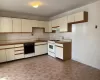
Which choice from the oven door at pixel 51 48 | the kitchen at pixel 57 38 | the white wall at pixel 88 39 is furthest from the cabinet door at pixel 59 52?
the white wall at pixel 88 39

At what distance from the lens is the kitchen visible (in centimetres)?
346

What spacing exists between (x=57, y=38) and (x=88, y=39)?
2.23 metres

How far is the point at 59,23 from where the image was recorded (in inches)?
194

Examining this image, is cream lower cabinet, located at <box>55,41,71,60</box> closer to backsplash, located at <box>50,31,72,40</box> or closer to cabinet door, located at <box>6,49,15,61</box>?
backsplash, located at <box>50,31,72,40</box>

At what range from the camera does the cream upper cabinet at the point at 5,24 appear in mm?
4220

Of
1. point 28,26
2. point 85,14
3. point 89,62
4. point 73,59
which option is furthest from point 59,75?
point 28,26

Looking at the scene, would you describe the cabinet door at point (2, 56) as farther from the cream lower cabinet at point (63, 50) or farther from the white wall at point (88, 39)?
the white wall at point (88, 39)

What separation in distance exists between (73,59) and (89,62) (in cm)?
96

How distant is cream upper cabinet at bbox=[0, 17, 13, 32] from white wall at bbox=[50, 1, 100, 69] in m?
3.28

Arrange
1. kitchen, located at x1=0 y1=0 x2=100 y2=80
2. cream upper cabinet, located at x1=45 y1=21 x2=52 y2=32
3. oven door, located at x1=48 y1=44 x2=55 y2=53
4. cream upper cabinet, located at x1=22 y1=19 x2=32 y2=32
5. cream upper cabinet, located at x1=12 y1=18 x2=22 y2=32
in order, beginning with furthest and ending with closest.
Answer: cream upper cabinet, located at x1=45 y1=21 x2=52 y2=32 → oven door, located at x1=48 y1=44 x2=55 y2=53 → cream upper cabinet, located at x1=22 y1=19 x2=32 y2=32 → cream upper cabinet, located at x1=12 y1=18 x2=22 y2=32 → kitchen, located at x1=0 y1=0 x2=100 y2=80

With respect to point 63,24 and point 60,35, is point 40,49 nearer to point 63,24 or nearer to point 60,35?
point 60,35

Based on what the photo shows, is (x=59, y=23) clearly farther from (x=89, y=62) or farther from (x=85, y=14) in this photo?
(x=89, y=62)

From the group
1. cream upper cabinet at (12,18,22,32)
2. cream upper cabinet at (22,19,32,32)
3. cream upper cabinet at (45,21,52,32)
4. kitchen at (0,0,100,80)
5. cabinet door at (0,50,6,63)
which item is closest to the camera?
kitchen at (0,0,100,80)

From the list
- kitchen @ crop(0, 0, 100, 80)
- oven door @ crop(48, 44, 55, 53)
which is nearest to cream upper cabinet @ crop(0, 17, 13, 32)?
kitchen @ crop(0, 0, 100, 80)
